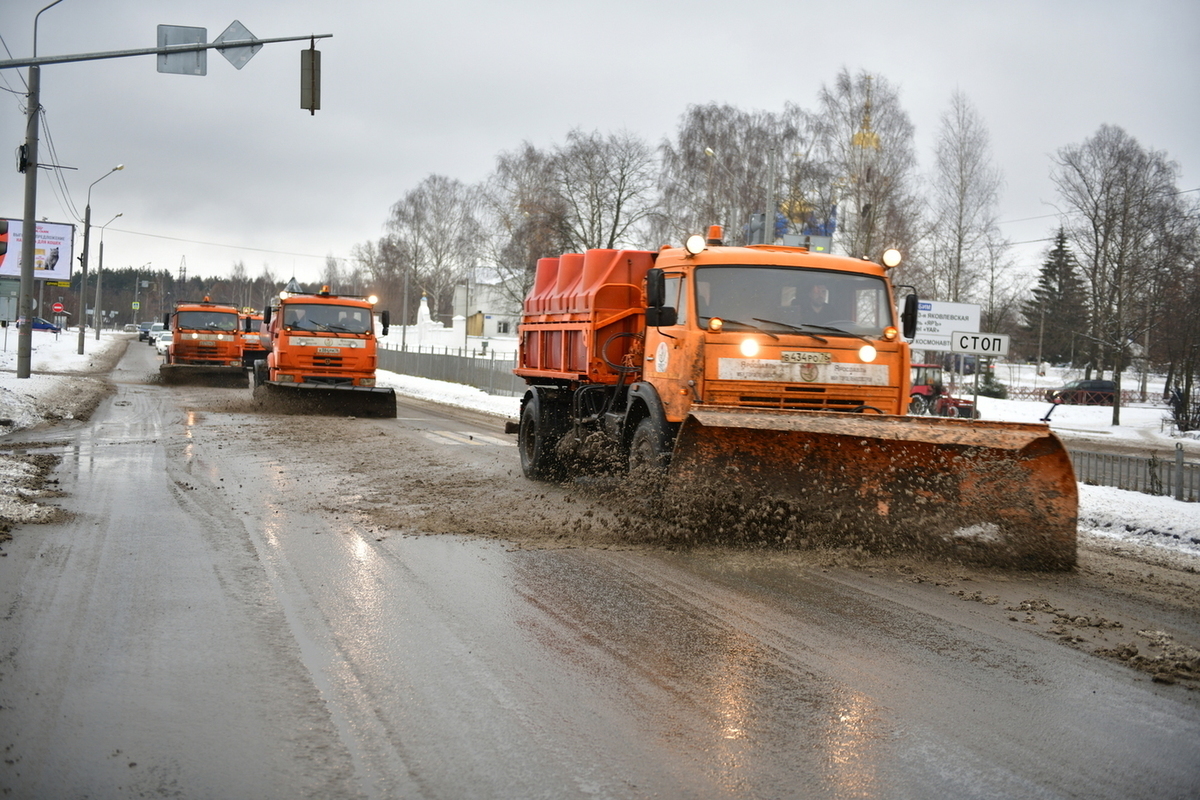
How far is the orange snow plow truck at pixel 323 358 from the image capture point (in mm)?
19984

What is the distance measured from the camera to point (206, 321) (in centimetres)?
2995

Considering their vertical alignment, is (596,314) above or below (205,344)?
above

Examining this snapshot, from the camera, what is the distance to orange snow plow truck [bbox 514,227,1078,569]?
699 centimetres

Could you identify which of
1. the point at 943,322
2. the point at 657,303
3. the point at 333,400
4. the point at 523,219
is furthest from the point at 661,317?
the point at 523,219

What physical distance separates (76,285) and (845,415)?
493ft

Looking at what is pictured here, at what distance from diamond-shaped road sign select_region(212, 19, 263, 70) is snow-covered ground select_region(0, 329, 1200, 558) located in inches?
256

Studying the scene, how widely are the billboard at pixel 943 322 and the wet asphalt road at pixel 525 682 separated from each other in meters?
16.7

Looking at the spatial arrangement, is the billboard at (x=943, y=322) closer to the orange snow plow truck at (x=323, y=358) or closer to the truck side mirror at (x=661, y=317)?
the orange snow plow truck at (x=323, y=358)

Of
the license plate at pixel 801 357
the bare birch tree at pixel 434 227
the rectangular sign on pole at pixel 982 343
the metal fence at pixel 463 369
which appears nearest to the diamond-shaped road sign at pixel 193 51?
the license plate at pixel 801 357

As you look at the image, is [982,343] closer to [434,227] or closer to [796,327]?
[796,327]

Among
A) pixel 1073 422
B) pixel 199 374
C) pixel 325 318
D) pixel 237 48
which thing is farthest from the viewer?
pixel 1073 422

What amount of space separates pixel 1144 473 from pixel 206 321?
2595 centimetres

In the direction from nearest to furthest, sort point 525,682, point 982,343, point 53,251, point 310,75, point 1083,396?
point 525,682 < point 310,75 < point 982,343 < point 1083,396 < point 53,251

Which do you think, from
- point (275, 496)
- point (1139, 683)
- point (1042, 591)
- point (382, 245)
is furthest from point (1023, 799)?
point (382, 245)
